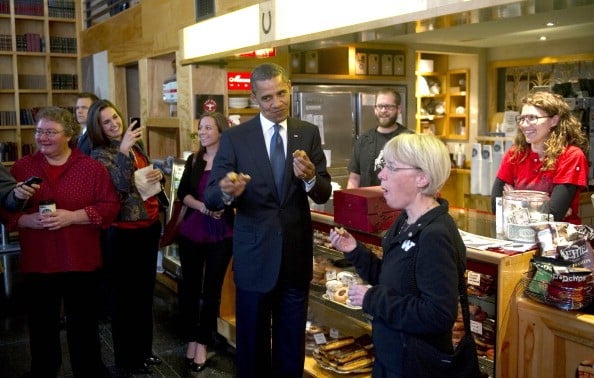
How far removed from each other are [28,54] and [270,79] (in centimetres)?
721

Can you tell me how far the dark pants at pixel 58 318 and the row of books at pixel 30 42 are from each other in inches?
252

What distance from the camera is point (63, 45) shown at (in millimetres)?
8875

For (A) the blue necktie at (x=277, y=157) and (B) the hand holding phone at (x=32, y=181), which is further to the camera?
(B) the hand holding phone at (x=32, y=181)

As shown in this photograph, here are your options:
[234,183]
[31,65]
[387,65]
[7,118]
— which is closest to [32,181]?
[234,183]

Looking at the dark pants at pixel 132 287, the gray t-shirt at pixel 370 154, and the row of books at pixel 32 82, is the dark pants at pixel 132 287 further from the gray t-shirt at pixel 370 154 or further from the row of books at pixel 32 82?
the row of books at pixel 32 82

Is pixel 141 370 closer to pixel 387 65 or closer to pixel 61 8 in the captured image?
pixel 387 65

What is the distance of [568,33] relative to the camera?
22.1 feet

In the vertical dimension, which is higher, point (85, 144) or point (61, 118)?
point (61, 118)

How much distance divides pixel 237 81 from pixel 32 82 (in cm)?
486

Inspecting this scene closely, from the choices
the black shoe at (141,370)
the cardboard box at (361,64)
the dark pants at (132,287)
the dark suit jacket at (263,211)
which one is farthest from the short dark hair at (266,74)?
the cardboard box at (361,64)

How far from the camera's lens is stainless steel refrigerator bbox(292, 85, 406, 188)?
5953 mm

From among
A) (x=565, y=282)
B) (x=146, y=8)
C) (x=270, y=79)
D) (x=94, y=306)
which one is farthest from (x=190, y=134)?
(x=565, y=282)

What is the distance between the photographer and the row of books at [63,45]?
28.9 ft

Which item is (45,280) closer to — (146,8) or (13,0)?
(146,8)
